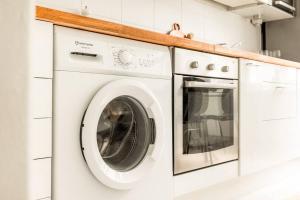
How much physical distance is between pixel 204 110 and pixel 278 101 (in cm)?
90

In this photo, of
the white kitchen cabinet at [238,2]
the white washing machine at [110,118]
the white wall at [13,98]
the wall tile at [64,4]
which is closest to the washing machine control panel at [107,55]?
the white washing machine at [110,118]

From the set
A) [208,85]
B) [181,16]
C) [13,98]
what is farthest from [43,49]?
[181,16]

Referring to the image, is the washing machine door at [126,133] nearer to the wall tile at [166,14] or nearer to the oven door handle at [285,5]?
the wall tile at [166,14]

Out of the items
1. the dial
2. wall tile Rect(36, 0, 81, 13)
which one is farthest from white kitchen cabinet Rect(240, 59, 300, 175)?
wall tile Rect(36, 0, 81, 13)

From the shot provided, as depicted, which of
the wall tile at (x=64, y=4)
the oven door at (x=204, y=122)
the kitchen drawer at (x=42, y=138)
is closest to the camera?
the kitchen drawer at (x=42, y=138)

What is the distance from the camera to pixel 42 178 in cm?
103

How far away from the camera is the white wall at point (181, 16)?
189 centimetres

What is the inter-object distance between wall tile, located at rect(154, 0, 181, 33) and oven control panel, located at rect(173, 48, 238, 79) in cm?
65

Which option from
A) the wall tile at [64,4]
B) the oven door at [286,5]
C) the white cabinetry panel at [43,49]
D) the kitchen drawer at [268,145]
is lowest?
the kitchen drawer at [268,145]

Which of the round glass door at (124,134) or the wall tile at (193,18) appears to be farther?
the wall tile at (193,18)

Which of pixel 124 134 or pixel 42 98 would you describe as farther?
pixel 124 134

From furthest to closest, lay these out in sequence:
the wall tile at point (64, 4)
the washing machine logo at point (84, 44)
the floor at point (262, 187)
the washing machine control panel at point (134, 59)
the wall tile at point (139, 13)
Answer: the wall tile at point (139, 13), the floor at point (262, 187), the wall tile at point (64, 4), the washing machine control panel at point (134, 59), the washing machine logo at point (84, 44)

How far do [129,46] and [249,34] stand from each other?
2.28 meters

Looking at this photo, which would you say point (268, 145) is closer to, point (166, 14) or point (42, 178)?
point (166, 14)
